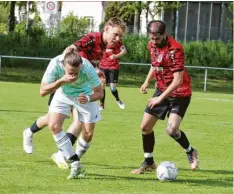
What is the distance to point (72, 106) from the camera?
890 centimetres

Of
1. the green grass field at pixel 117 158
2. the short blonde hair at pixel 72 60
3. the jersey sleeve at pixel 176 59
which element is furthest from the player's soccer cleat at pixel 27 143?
the jersey sleeve at pixel 176 59

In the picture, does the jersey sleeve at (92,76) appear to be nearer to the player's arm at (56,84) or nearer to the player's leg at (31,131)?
the player's arm at (56,84)

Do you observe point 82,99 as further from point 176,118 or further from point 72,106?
point 176,118

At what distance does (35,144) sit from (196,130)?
453 cm

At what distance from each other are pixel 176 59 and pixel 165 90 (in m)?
0.44

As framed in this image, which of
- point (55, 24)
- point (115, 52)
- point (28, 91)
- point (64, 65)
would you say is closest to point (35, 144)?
point (64, 65)

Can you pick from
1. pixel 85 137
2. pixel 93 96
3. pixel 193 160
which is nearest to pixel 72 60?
pixel 93 96

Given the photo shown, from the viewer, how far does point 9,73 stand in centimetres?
3366

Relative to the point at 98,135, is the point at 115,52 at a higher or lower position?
higher

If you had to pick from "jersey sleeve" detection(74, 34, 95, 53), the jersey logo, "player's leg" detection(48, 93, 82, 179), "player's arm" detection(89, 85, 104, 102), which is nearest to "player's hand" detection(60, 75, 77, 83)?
"player's arm" detection(89, 85, 104, 102)

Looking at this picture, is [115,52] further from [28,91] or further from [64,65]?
[64,65]

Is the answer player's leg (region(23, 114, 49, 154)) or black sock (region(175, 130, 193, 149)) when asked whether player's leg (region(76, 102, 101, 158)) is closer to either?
player's leg (region(23, 114, 49, 154))

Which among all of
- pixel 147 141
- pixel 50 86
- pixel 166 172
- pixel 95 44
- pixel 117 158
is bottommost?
pixel 117 158

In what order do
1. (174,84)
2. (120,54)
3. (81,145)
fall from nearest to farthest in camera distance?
(174,84) → (81,145) → (120,54)
